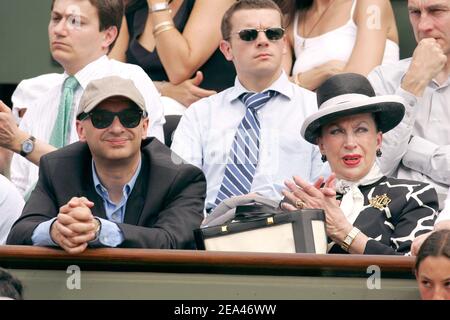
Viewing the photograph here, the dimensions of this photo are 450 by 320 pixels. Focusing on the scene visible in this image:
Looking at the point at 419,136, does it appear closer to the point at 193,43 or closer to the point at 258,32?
the point at 258,32

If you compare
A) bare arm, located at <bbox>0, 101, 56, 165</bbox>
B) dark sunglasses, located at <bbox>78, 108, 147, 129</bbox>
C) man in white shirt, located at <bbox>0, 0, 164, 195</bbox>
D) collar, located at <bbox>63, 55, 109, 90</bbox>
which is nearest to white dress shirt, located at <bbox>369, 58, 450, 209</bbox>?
man in white shirt, located at <bbox>0, 0, 164, 195</bbox>

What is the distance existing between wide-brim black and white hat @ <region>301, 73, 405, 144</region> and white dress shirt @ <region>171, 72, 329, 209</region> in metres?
0.25

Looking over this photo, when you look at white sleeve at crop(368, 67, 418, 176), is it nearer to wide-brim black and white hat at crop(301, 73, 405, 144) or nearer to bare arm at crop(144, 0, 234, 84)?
wide-brim black and white hat at crop(301, 73, 405, 144)

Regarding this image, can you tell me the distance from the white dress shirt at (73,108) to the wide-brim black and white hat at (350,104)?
0.89m

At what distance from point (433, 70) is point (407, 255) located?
1454 millimetres

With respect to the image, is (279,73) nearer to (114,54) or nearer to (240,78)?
(240,78)

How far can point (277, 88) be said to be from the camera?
24.1 ft

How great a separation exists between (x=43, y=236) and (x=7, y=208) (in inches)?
34.4

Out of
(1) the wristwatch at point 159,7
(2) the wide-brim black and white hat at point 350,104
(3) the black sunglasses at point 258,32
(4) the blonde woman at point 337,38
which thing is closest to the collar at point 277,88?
(3) the black sunglasses at point 258,32

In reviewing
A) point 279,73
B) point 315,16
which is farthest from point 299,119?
point 315,16

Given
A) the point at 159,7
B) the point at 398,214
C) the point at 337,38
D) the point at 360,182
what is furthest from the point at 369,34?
the point at 398,214

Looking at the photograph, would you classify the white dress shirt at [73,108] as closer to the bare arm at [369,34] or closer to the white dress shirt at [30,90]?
the white dress shirt at [30,90]

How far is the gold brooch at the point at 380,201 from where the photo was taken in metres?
6.42

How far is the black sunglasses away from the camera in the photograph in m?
7.30
